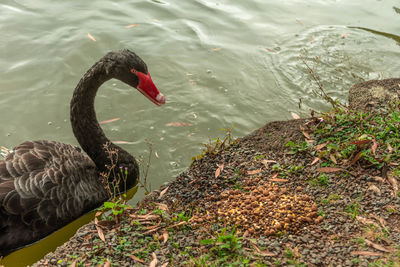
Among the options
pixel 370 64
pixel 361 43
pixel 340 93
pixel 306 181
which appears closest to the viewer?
pixel 306 181

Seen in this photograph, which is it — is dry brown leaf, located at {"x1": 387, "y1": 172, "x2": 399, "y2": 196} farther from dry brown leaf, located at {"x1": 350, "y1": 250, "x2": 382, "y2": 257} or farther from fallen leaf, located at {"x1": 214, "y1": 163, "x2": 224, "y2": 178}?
fallen leaf, located at {"x1": 214, "y1": 163, "x2": 224, "y2": 178}

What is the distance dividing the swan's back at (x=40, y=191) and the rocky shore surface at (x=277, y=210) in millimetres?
623

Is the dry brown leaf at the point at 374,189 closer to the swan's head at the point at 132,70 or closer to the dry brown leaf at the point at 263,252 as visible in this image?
the dry brown leaf at the point at 263,252

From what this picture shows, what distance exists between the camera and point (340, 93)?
650 centimetres

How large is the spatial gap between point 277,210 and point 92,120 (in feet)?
7.94

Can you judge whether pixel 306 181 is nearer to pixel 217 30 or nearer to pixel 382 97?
pixel 382 97

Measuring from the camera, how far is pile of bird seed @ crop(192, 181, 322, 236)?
346 cm

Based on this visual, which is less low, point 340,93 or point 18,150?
point 340,93

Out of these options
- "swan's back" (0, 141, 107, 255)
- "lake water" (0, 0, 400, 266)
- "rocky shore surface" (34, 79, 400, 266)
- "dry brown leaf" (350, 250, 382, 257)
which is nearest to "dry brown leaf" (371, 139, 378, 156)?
"rocky shore surface" (34, 79, 400, 266)

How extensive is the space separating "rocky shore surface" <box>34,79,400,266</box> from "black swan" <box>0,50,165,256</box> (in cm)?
64

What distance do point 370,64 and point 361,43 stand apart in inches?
28.8

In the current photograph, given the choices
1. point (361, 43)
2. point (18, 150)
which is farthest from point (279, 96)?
point (18, 150)

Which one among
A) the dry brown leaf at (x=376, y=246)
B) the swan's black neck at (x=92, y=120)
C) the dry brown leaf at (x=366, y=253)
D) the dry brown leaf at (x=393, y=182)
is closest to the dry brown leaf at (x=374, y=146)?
the dry brown leaf at (x=393, y=182)

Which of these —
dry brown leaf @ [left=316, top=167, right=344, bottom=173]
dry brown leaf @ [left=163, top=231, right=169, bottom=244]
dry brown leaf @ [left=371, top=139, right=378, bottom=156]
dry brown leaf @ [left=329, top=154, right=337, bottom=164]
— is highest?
dry brown leaf @ [left=371, top=139, right=378, bottom=156]
